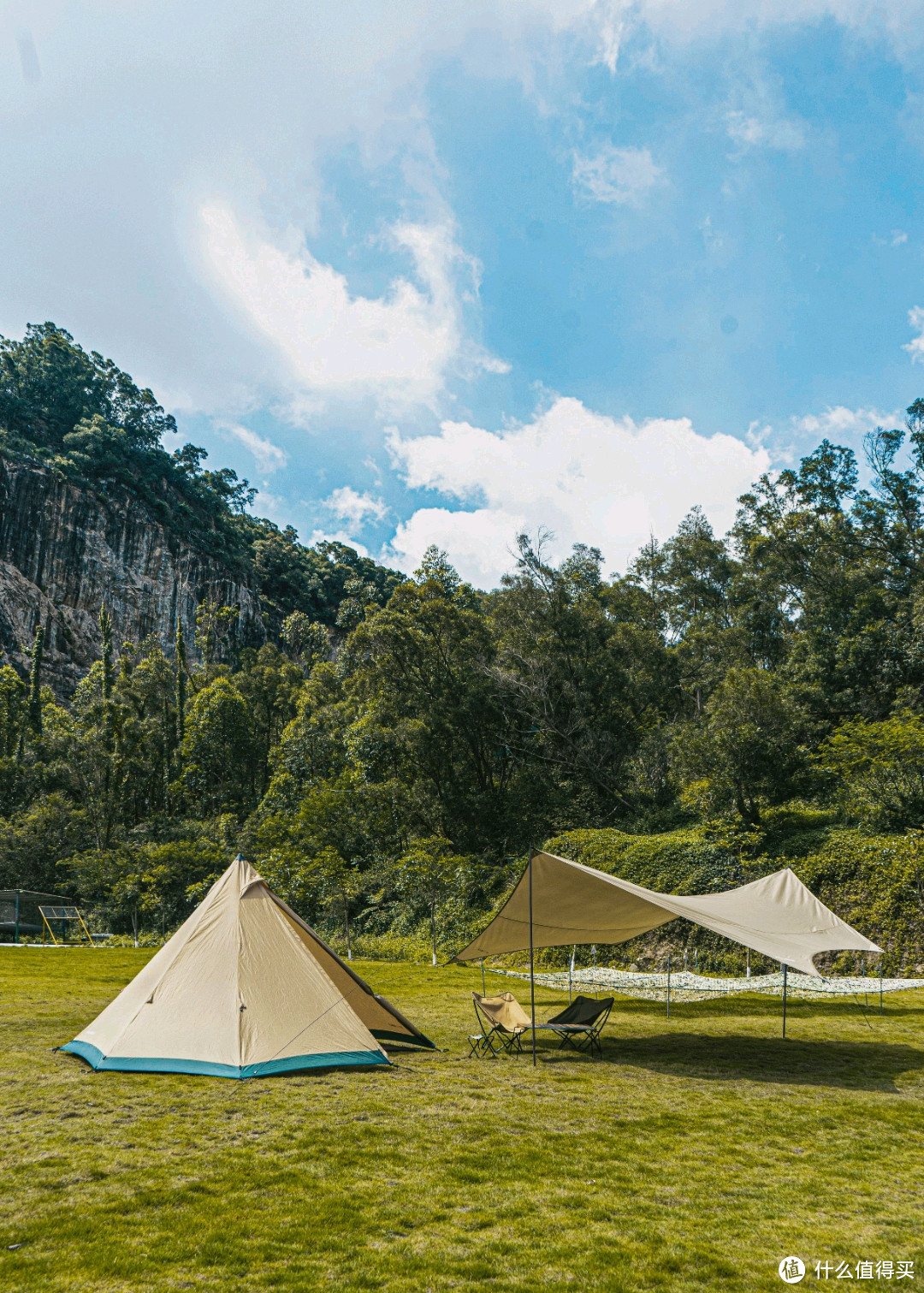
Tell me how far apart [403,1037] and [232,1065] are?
203cm

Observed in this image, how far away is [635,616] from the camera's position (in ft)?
112

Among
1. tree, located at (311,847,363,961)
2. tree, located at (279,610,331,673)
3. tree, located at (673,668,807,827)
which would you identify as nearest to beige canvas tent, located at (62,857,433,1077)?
tree, located at (673,668,807,827)

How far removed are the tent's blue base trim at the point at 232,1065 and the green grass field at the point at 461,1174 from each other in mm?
83

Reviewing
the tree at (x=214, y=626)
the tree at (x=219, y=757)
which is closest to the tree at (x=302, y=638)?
the tree at (x=214, y=626)

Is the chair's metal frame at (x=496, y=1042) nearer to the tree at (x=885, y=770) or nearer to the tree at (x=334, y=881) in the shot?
the tree at (x=885, y=770)

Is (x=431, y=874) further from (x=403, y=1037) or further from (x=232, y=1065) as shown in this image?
(x=232, y=1065)

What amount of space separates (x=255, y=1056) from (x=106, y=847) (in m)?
29.3

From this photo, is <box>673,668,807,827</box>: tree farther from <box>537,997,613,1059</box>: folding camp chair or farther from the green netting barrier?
<box>537,997,613,1059</box>: folding camp chair

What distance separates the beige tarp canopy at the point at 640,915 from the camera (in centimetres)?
753

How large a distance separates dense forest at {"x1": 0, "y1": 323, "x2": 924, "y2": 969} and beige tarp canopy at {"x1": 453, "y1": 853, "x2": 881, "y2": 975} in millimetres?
5127

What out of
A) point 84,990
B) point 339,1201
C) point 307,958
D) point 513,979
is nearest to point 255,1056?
point 307,958

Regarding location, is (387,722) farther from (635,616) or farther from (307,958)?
(307,958)

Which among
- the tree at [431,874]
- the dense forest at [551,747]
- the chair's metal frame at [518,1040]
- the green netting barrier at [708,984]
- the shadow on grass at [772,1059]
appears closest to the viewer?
the shadow on grass at [772,1059]

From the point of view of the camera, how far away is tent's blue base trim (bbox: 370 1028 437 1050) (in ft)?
24.1
